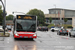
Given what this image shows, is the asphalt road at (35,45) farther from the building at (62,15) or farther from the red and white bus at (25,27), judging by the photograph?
the building at (62,15)

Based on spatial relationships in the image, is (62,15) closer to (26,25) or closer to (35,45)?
(26,25)

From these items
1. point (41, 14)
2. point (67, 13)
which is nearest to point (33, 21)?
point (41, 14)

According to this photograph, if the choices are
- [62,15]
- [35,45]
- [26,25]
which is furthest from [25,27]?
[62,15]

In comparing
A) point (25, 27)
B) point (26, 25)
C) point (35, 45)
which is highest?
point (26, 25)

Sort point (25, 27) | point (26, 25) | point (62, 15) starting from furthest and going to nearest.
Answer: point (62, 15)
point (26, 25)
point (25, 27)

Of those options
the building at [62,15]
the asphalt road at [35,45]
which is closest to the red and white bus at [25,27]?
the asphalt road at [35,45]

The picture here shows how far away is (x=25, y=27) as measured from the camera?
66.5 ft

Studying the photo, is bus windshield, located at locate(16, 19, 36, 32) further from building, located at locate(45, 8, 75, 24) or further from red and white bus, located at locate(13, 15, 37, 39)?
building, located at locate(45, 8, 75, 24)

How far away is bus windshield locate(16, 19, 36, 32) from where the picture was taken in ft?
66.3

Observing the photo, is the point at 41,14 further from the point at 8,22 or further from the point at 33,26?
the point at 33,26

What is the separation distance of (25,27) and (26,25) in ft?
0.90

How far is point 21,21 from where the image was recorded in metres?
20.5

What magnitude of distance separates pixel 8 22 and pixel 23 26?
126 meters

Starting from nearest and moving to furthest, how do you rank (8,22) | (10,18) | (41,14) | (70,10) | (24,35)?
(24,35), (41,14), (70,10), (8,22), (10,18)
